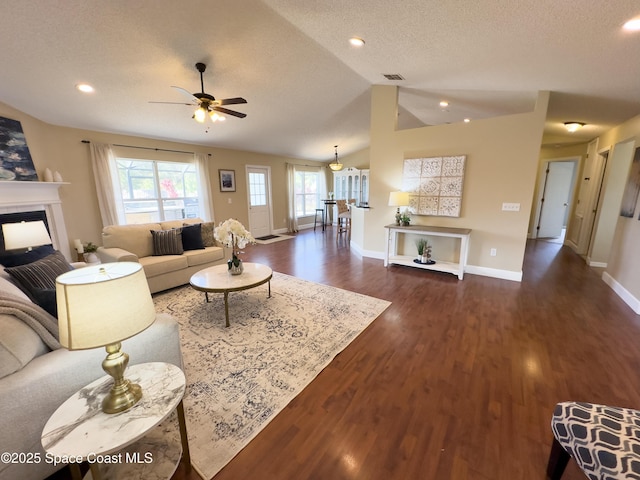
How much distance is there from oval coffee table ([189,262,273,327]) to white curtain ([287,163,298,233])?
502 centimetres

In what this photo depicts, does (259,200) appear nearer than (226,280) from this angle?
No

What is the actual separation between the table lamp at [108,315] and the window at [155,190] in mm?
4746

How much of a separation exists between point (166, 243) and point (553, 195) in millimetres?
9111

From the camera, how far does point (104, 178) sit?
4.50 m

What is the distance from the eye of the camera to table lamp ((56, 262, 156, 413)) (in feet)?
3.06

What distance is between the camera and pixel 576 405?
1222mm

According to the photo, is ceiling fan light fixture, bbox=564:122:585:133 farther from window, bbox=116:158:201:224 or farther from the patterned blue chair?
window, bbox=116:158:201:224

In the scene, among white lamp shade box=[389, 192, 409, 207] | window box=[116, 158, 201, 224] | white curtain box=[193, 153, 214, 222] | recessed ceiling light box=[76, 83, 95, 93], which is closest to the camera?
recessed ceiling light box=[76, 83, 95, 93]

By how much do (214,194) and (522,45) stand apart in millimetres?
6004

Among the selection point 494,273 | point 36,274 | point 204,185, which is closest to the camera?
point 36,274

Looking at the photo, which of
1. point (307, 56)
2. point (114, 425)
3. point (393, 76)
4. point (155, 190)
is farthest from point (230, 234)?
point (155, 190)

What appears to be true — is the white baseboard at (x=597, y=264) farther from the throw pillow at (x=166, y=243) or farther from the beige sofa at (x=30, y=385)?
the throw pillow at (x=166, y=243)

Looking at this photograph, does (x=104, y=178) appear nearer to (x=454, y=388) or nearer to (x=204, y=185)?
(x=204, y=185)

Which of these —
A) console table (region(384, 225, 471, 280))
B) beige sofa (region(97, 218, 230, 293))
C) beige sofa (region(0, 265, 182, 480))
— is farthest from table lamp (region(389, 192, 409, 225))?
beige sofa (region(0, 265, 182, 480))
